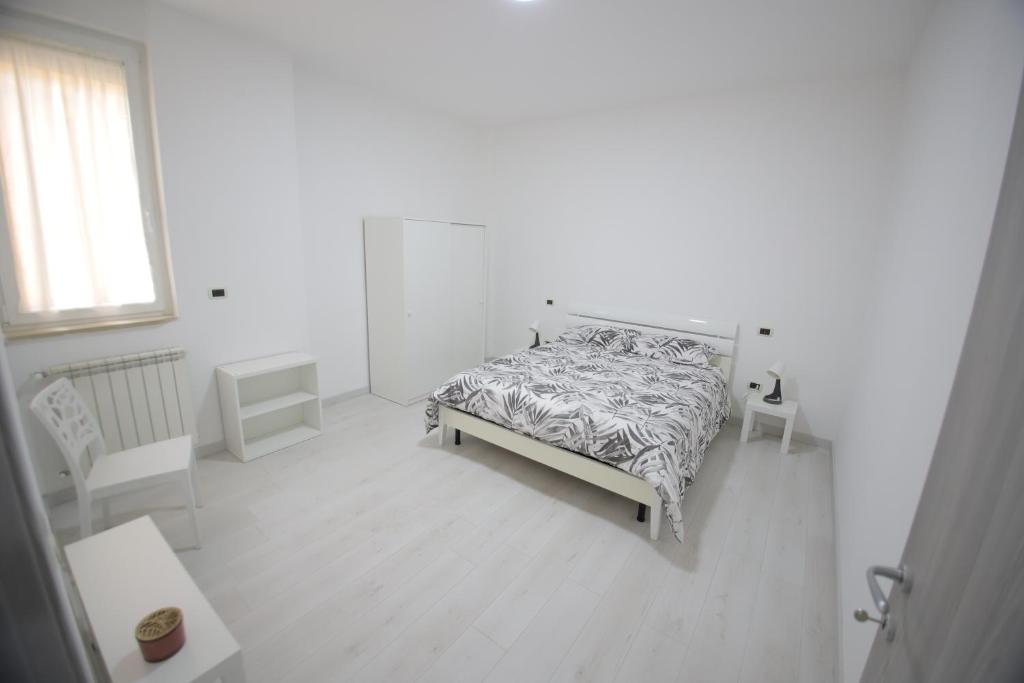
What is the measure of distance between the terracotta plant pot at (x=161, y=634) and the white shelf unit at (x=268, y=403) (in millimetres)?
1885

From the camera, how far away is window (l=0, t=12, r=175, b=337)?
2127 millimetres

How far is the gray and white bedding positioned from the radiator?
5.16 ft

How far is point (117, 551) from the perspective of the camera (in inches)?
57.4

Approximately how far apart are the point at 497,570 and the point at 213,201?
2.80m

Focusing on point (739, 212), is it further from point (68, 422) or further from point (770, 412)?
point (68, 422)

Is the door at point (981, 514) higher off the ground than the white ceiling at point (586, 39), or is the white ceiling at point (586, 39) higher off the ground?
the white ceiling at point (586, 39)

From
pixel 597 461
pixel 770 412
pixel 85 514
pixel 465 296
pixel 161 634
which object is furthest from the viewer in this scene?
pixel 465 296

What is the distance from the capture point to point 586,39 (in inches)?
104

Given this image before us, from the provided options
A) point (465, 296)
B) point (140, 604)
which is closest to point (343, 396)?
point (465, 296)

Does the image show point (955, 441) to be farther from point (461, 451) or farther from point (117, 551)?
point (461, 451)

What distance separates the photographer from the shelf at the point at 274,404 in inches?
116

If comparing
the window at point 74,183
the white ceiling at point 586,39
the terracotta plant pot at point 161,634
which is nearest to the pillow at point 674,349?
the white ceiling at point 586,39

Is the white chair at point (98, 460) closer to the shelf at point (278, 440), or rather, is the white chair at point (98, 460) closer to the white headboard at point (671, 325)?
the shelf at point (278, 440)

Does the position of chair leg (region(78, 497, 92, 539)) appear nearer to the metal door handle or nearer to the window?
the window
